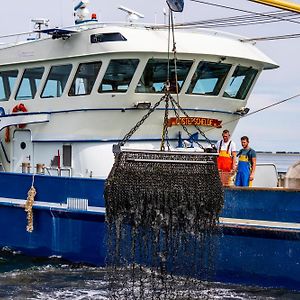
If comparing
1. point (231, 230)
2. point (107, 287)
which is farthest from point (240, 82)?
point (107, 287)

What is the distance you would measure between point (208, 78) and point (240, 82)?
30.5 inches

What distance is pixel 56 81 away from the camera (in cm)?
1317

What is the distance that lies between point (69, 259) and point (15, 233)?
148 cm

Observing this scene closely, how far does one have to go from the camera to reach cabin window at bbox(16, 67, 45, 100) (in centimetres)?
1345

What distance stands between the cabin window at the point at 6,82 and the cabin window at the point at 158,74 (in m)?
2.94

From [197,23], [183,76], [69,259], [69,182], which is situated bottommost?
[69,259]

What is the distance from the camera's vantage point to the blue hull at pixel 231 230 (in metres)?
9.94

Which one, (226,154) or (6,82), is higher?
(6,82)

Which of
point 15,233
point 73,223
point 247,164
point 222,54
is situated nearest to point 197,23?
point 222,54

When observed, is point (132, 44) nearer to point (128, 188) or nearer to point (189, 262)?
point (189, 262)

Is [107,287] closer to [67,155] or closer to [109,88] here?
[67,155]

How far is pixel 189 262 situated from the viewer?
1020 centimetres

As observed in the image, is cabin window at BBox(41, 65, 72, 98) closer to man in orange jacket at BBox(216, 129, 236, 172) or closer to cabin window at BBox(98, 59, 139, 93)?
cabin window at BBox(98, 59, 139, 93)

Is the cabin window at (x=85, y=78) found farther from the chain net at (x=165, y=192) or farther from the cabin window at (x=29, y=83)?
the chain net at (x=165, y=192)
